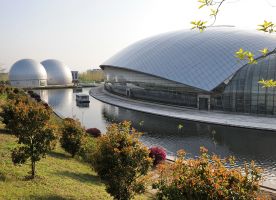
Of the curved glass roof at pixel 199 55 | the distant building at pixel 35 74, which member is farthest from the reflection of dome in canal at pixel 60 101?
the distant building at pixel 35 74

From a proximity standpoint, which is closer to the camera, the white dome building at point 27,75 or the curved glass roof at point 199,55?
the curved glass roof at point 199,55

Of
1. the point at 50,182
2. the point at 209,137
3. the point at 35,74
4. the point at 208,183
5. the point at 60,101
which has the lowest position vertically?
the point at 60,101

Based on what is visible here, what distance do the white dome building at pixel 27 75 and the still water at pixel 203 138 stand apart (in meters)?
53.2

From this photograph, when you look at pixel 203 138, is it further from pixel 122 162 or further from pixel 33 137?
pixel 122 162

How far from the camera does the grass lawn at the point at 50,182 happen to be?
1102 centimetres

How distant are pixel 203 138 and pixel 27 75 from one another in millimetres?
71135

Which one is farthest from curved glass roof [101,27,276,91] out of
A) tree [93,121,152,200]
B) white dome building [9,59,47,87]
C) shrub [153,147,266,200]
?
shrub [153,147,266,200]

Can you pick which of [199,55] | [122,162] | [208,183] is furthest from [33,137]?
[199,55]

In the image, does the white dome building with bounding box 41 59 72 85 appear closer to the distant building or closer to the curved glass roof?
the distant building

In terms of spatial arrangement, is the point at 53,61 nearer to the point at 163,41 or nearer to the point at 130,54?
the point at 130,54

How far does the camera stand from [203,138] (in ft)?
93.5

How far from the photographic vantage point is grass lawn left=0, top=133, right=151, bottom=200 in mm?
11016

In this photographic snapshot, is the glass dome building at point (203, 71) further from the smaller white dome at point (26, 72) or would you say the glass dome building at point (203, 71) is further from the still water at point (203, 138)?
the smaller white dome at point (26, 72)

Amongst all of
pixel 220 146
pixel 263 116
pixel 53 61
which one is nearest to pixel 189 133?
pixel 220 146
